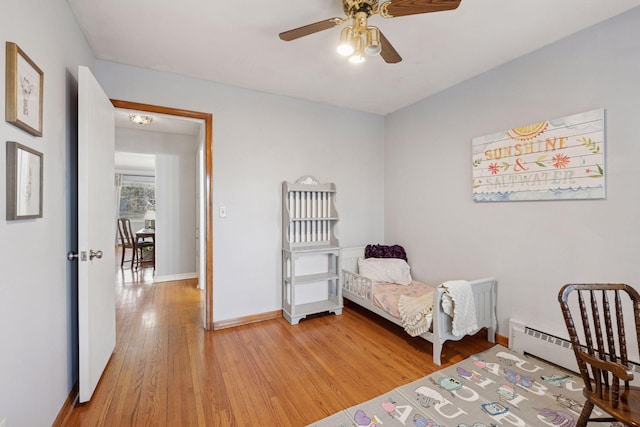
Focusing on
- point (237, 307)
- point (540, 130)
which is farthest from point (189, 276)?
point (540, 130)

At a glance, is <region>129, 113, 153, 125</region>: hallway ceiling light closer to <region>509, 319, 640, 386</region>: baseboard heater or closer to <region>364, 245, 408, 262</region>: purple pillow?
<region>364, 245, 408, 262</region>: purple pillow

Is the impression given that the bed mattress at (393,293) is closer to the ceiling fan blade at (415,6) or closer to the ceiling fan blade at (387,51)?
the ceiling fan blade at (387,51)

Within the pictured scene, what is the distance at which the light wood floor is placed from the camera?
164 cm

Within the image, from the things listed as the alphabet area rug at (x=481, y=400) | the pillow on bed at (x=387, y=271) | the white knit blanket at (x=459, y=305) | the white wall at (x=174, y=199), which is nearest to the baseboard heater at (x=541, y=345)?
the alphabet area rug at (x=481, y=400)

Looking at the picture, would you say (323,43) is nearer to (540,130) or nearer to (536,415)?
(540,130)

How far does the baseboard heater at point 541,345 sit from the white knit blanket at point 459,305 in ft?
1.28

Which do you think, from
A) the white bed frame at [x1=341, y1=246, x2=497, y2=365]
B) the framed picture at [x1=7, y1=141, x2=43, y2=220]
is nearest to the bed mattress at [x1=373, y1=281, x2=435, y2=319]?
the white bed frame at [x1=341, y1=246, x2=497, y2=365]

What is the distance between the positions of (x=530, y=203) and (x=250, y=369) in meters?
2.54

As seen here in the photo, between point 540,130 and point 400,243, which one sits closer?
point 540,130

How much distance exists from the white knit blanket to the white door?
2.39 m

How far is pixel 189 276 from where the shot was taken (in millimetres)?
4770

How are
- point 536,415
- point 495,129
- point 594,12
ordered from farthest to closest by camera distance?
point 495,129 < point 594,12 < point 536,415

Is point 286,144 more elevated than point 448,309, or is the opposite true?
point 286,144

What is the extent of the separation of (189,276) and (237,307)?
2344 mm
